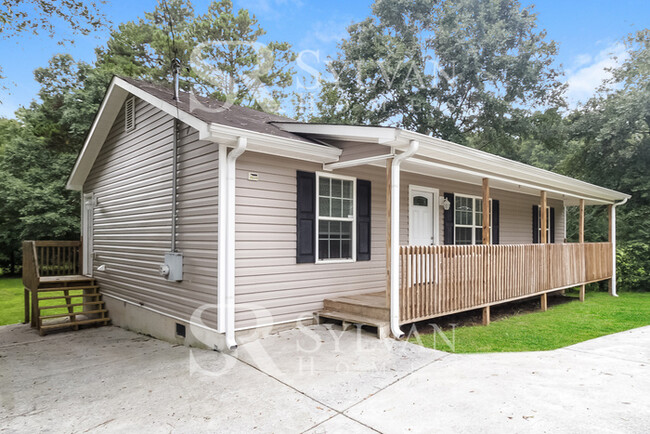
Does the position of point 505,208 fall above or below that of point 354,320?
above

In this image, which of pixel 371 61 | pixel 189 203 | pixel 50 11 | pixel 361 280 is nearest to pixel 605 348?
pixel 361 280

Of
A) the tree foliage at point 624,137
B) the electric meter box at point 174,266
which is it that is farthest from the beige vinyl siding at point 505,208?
the electric meter box at point 174,266

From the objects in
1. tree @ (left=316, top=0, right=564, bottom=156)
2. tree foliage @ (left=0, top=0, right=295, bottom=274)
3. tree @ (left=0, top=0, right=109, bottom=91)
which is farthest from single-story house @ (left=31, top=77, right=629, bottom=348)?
tree @ (left=316, top=0, right=564, bottom=156)

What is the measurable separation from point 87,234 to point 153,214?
4169 mm

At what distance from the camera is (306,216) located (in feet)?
18.7

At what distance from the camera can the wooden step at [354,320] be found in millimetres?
4961

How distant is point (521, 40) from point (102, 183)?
53.9 feet

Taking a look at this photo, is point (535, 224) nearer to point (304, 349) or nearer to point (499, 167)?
point (499, 167)

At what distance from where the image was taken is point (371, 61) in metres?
Answer: 15.9

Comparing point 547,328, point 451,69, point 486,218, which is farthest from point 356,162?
point 451,69

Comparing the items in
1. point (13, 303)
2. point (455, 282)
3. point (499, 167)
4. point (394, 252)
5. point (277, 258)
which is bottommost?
point (13, 303)

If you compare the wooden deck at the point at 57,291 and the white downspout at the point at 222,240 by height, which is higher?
the white downspout at the point at 222,240

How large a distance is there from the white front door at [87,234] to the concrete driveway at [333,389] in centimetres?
442

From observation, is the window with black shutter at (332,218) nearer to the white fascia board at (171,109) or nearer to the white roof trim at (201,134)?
the white roof trim at (201,134)
